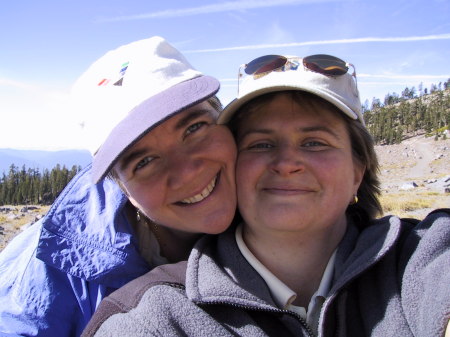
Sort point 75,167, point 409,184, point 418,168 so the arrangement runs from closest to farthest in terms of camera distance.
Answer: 1. point 409,184
2. point 418,168
3. point 75,167

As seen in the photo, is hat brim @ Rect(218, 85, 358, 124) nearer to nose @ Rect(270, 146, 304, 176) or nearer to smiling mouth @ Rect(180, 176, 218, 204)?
nose @ Rect(270, 146, 304, 176)

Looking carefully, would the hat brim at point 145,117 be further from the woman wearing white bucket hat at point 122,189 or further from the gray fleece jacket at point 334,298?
the gray fleece jacket at point 334,298

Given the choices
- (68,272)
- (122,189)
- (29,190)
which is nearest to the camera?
(68,272)

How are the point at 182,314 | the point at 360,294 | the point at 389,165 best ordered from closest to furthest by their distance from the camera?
the point at 182,314 → the point at 360,294 → the point at 389,165

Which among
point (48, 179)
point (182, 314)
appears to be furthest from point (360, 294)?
point (48, 179)

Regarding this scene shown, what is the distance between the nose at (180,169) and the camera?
2.24 metres

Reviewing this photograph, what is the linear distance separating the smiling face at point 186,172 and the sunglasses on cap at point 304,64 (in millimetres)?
441

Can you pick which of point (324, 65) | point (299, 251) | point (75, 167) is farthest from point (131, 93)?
point (75, 167)

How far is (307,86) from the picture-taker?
6.28 feet

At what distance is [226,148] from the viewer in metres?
2.25

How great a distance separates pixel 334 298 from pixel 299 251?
424mm

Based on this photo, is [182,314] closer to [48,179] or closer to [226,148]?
[226,148]

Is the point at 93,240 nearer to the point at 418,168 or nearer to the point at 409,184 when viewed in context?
the point at 409,184

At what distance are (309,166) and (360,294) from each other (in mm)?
671
